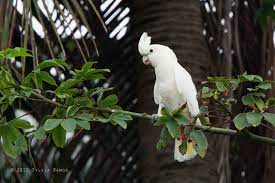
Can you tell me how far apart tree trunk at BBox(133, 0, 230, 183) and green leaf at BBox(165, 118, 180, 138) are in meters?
1.04

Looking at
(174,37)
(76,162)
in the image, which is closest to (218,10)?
(174,37)

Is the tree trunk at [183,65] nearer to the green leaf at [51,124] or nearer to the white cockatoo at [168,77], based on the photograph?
the white cockatoo at [168,77]

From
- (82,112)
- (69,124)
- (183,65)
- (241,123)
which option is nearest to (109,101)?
(82,112)

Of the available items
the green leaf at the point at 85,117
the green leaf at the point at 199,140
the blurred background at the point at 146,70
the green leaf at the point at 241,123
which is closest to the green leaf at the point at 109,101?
the green leaf at the point at 85,117

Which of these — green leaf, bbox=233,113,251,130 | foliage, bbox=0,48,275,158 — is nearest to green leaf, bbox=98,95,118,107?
foliage, bbox=0,48,275,158

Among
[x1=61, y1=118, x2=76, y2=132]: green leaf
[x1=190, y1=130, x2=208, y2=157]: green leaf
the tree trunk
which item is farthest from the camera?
the tree trunk

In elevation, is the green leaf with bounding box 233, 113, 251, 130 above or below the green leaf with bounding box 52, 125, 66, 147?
below

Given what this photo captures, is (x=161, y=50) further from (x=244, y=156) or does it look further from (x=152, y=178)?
(x=244, y=156)

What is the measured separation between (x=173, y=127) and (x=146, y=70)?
1262mm

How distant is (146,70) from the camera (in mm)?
2873

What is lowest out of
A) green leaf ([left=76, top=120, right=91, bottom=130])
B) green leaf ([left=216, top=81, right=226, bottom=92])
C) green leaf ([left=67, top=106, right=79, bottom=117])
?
green leaf ([left=76, top=120, right=91, bottom=130])

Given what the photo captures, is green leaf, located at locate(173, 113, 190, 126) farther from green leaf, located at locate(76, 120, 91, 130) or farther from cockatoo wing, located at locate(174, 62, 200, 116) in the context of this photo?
→ cockatoo wing, located at locate(174, 62, 200, 116)

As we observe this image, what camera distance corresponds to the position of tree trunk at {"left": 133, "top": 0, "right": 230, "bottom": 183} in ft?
8.82

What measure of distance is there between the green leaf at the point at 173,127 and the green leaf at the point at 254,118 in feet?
0.59
